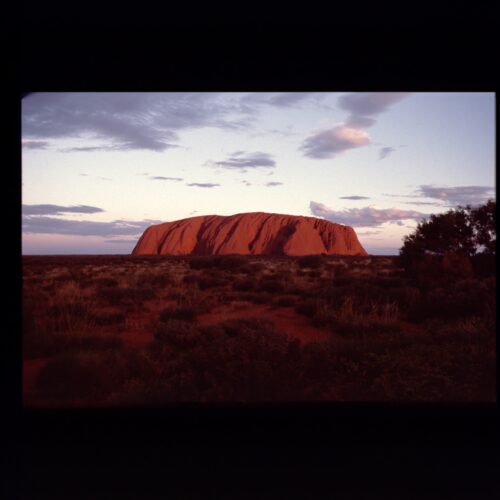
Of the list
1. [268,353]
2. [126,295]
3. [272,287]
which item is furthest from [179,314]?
[272,287]

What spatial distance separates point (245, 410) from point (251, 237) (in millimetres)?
50247

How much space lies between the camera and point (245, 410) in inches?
106

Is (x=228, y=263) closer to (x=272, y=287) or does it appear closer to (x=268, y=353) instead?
(x=272, y=287)

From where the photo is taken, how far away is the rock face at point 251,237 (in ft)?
165

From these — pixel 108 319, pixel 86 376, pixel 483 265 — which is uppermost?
pixel 483 265

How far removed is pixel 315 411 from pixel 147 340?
487 centimetres

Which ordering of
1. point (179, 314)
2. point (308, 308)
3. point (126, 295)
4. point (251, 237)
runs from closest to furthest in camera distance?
point (179, 314) < point (308, 308) < point (126, 295) < point (251, 237)

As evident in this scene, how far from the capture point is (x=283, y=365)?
202 inches

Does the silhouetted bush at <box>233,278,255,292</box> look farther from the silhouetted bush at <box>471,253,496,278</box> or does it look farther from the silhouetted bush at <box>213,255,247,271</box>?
the silhouetted bush at <box>213,255,247,271</box>

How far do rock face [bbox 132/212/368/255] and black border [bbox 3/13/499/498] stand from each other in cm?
A: 4609

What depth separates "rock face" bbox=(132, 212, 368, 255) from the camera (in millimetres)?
50438

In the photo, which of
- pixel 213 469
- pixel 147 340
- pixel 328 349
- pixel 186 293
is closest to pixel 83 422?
pixel 213 469
